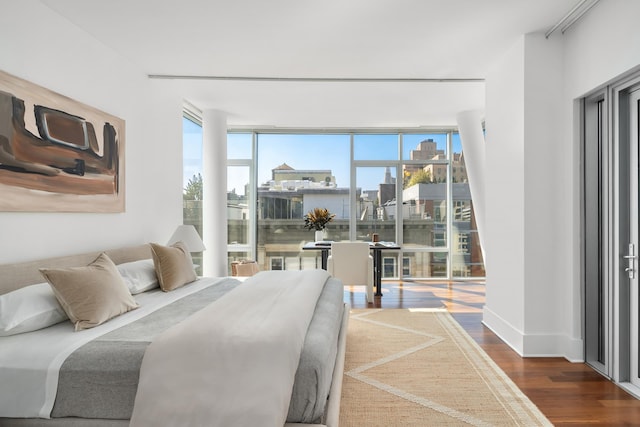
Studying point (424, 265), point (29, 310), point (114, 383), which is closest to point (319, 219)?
point (424, 265)

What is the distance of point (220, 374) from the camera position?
5.28 feet

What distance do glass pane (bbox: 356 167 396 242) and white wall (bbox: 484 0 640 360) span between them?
336cm

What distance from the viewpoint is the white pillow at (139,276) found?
299 cm

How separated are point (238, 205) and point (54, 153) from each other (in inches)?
161

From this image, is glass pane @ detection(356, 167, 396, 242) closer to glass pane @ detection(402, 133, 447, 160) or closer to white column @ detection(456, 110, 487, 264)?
glass pane @ detection(402, 133, 447, 160)

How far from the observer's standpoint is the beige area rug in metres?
2.24

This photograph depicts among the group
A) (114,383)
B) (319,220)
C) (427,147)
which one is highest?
(427,147)

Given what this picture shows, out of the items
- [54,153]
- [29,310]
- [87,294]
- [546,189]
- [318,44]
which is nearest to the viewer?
[29,310]

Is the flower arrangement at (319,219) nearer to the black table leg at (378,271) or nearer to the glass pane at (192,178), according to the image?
the black table leg at (378,271)

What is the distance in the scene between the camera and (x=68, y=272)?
90.8 inches

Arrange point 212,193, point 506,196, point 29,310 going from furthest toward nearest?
point 212,193 → point 506,196 → point 29,310

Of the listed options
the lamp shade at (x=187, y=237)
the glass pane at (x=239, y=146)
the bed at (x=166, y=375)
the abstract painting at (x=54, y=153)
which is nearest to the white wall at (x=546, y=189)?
the bed at (x=166, y=375)

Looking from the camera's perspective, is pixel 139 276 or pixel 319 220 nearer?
pixel 139 276

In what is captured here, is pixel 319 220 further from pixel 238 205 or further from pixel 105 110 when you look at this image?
pixel 105 110
